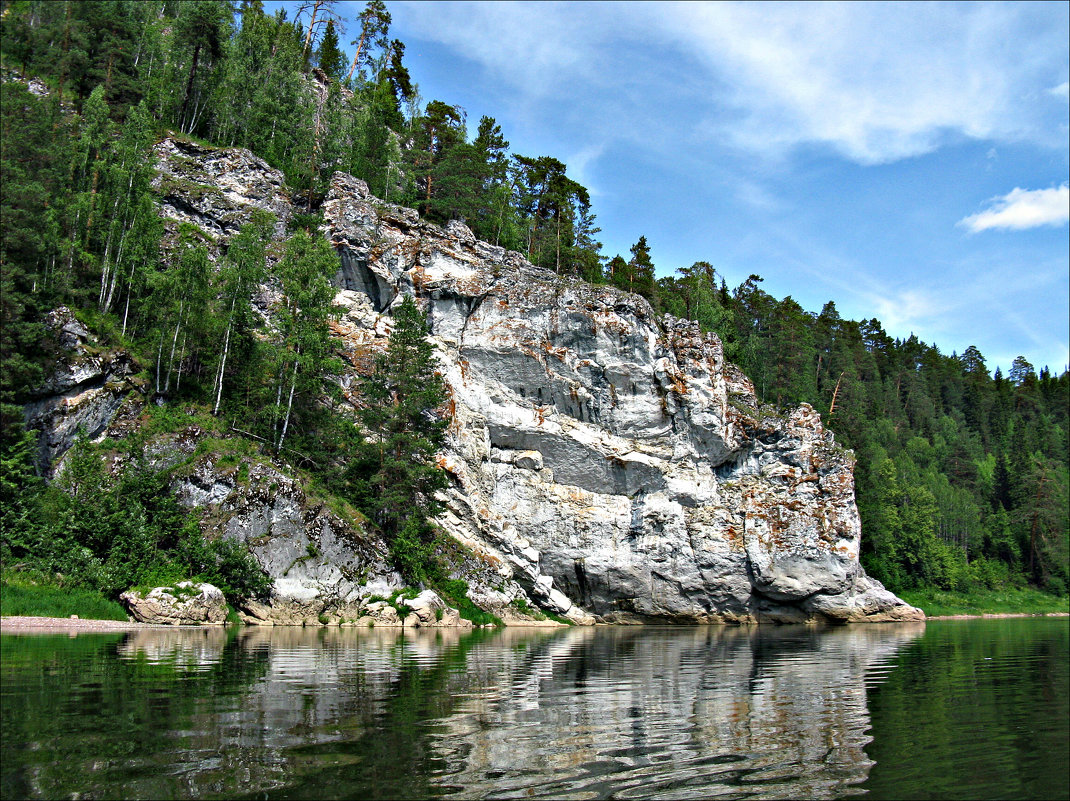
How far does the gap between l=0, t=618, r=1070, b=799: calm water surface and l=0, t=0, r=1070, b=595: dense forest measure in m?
16.9

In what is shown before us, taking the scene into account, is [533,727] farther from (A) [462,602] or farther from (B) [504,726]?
(A) [462,602]

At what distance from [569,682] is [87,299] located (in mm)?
37807

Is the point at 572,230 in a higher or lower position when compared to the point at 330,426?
higher

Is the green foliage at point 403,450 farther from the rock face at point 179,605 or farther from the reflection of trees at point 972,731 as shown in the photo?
the reflection of trees at point 972,731

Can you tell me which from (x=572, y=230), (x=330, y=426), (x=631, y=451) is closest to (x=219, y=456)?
(x=330, y=426)

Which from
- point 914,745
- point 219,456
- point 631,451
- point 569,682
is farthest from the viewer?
point 631,451

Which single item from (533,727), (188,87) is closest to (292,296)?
(188,87)

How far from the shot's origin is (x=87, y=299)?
39.2 m

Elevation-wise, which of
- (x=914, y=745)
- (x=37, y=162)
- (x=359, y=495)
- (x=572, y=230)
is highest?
(x=572, y=230)

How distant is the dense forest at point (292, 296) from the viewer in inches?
1371

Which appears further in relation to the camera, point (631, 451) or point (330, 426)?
point (631, 451)

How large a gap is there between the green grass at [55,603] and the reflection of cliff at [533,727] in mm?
8931

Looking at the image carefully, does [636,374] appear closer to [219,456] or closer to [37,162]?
[219,456]

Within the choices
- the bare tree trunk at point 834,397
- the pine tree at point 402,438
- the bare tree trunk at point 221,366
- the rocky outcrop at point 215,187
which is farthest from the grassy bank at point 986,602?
the rocky outcrop at point 215,187
